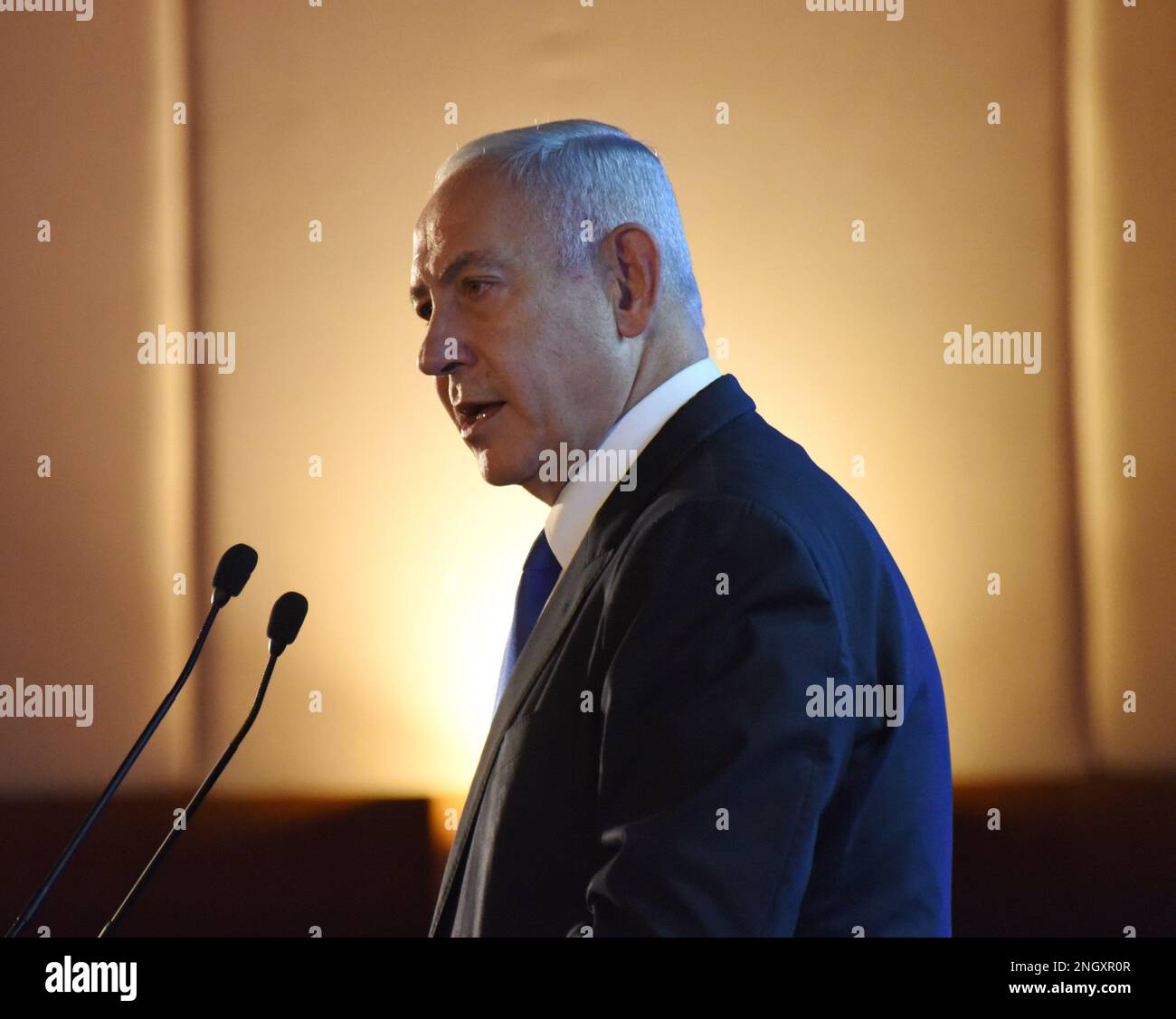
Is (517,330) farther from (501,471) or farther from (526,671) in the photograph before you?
(526,671)

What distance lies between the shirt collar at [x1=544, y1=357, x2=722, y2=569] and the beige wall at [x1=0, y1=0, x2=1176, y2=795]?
5.92 feet

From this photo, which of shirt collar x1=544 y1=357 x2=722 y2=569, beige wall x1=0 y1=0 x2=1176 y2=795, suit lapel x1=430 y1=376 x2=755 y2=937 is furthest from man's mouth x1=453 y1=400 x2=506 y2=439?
beige wall x1=0 y1=0 x2=1176 y2=795

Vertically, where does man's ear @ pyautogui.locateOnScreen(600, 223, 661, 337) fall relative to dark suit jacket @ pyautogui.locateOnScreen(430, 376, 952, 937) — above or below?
above

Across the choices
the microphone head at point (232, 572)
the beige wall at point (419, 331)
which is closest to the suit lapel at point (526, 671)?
the microphone head at point (232, 572)

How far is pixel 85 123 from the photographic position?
3.07 meters

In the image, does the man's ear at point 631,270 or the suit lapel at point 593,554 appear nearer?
the suit lapel at point 593,554

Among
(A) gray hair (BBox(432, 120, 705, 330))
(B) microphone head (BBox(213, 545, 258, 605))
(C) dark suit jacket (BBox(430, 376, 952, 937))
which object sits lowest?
(C) dark suit jacket (BBox(430, 376, 952, 937))

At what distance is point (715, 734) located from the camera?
89 cm

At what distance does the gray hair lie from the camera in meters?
1.30

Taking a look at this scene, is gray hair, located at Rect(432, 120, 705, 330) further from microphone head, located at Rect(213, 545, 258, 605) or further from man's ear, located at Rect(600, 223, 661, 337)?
microphone head, located at Rect(213, 545, 258, 605)

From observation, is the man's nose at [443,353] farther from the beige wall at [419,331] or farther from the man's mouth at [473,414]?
the beige wall at [419,331]

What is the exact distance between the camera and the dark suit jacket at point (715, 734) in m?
0.88

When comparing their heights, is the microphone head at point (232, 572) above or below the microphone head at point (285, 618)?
above

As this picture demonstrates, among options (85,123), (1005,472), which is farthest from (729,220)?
(85,123)
